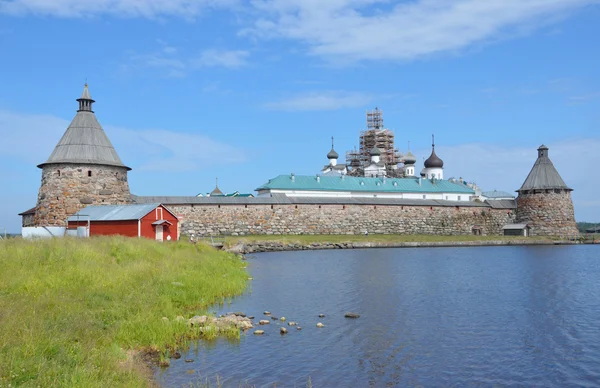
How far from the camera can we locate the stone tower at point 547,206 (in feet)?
159

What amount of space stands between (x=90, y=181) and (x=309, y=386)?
24.0 m

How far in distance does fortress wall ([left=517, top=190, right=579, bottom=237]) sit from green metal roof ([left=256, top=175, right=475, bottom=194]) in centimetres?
1061

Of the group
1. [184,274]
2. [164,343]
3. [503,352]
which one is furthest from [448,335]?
[184,274]

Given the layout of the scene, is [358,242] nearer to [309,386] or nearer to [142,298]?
[142,298]

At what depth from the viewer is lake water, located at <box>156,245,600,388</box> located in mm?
8719

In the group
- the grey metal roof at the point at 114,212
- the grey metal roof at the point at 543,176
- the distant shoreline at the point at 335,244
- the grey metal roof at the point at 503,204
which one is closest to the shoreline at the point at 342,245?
the distant shoreline at the point at 335,244

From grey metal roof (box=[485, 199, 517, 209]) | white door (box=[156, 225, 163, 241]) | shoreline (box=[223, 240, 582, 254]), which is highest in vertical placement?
grey metal roof (box=[485, 199, 517, 209])

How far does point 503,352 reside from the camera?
1025 cm

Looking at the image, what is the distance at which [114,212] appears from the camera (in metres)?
26.7

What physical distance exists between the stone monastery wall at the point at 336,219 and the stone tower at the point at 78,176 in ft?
30.1

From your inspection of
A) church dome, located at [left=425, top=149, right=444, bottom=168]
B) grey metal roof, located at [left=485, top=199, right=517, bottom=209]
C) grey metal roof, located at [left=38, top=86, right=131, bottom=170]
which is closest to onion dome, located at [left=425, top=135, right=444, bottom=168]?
church dome, located at [left=425, top=149, right=444, bottom=168]

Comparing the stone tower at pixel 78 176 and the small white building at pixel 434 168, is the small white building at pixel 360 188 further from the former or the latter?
the stone tower at pixel 78 176

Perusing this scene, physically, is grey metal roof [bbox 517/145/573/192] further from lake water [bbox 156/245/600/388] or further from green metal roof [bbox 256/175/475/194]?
lake water [bbox 156/245/600/388]

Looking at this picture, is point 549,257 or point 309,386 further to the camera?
point 549,257
